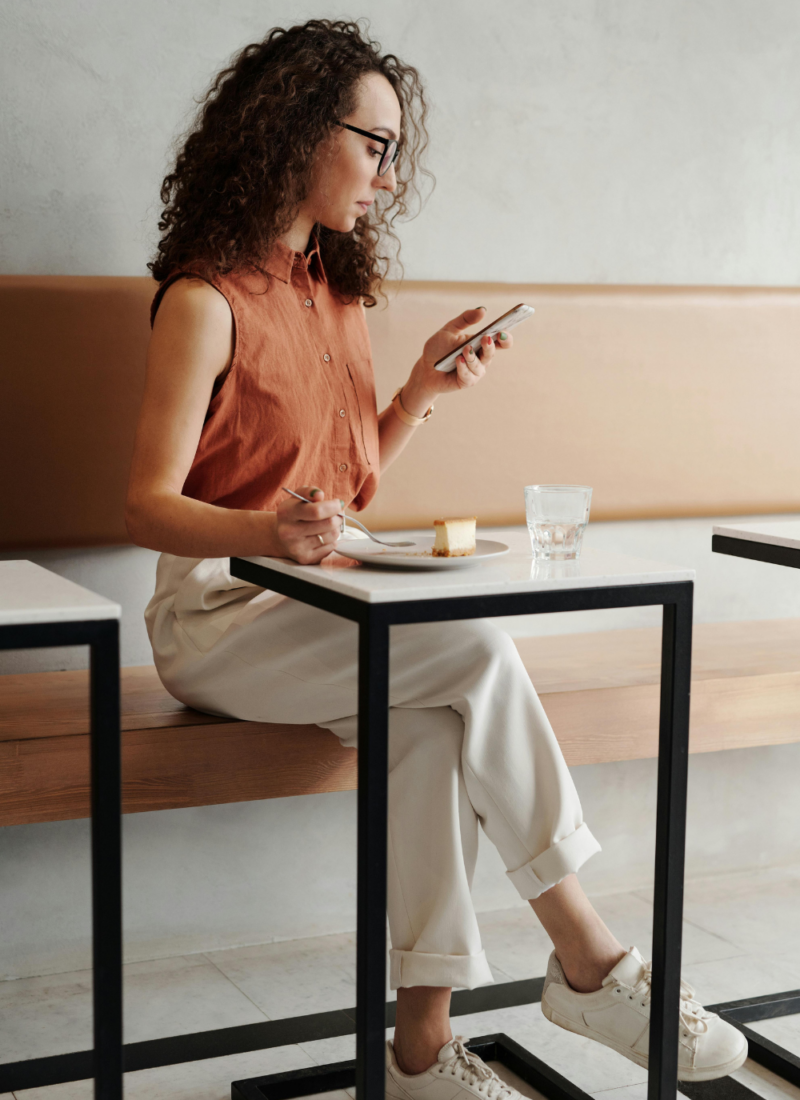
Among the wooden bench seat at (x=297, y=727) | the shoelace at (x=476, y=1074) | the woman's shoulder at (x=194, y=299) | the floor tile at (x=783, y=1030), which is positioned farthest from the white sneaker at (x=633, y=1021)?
the woman's shoulder at (x=194, y=299)

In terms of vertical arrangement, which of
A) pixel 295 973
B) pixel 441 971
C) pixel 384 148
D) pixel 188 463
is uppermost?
pixel 384 148

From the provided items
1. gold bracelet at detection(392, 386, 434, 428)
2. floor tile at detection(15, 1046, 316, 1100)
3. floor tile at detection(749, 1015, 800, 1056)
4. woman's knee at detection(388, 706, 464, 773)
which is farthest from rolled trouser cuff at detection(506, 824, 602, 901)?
gold bracelet at detection(392, 386, 434, 428)

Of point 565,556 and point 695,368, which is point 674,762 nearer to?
point 565,556

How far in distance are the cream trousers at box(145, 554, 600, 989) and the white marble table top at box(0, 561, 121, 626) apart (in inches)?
13.2

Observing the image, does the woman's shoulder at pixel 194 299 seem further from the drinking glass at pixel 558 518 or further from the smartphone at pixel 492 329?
the drinking glass at pixel 558 518

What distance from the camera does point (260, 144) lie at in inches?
66.7

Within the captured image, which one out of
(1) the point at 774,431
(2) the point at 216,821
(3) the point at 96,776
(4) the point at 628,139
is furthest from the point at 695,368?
(3) the point at 96,776

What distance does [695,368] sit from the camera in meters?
2.38

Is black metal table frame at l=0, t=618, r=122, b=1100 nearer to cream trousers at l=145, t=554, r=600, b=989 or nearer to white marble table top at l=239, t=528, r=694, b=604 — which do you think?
white marble table top at l=239, t=528, r=694, b=604

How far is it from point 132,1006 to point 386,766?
87 centimetres

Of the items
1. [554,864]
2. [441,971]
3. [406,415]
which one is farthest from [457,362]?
[441,971]

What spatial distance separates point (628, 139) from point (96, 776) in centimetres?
171

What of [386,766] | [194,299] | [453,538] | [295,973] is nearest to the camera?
[386,766]

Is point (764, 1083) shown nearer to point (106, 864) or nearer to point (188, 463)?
point (106, 864)
